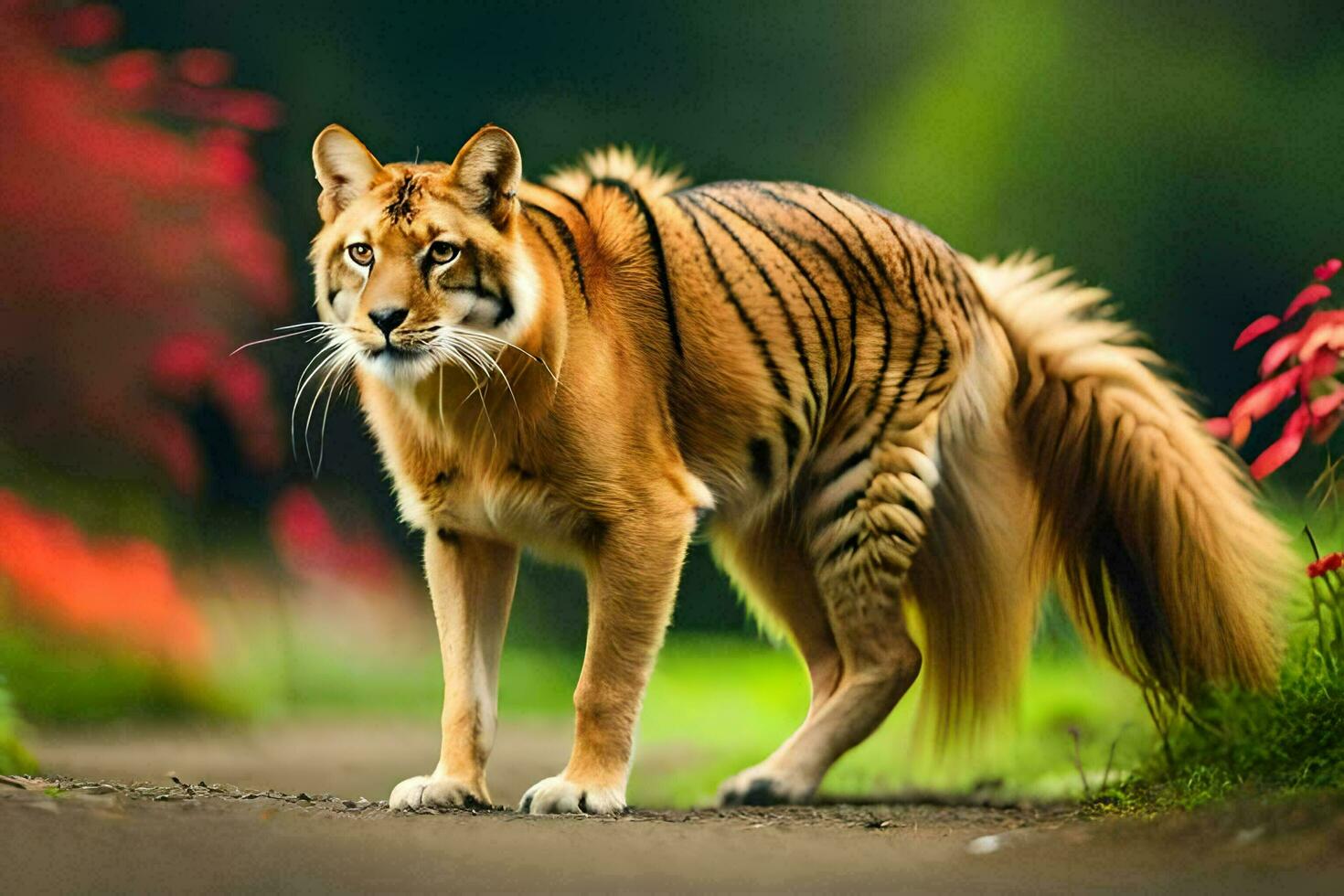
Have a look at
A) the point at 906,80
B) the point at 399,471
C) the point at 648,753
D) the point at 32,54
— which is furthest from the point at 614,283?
the point at 906,80

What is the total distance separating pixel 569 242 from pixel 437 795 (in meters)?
1.45

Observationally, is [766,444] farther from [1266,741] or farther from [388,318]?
[1266,741]

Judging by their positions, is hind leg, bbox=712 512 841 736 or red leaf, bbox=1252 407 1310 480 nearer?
red leaf, bbox=1252 407 1310 480

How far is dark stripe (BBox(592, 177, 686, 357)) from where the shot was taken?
4.39 metres

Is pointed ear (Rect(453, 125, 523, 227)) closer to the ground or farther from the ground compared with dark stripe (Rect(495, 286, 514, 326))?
farther from the ground

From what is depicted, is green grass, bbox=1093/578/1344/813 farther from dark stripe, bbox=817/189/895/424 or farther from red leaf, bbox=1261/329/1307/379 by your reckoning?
dark stripe, bbox=817/189/895/424

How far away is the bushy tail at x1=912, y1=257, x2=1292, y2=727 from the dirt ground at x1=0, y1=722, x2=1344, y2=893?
86cm

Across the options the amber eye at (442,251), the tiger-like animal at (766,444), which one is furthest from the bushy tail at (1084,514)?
the amber eye at (442,251)

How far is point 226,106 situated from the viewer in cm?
670

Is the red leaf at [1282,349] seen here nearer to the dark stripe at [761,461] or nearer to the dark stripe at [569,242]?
the dark stripe at [761,461]

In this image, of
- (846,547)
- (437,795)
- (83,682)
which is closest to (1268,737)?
(846,547)

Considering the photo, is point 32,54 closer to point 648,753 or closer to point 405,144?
point 405,144

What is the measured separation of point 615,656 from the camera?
3.99m

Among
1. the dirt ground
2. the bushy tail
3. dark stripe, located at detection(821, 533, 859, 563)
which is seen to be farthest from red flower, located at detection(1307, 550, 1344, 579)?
dark stripe, located at detection(821, 533, 859, 563)
